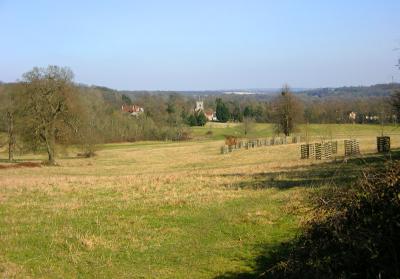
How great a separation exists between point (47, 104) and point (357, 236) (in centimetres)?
4974

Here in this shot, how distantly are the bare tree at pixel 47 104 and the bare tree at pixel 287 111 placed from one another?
3451cm

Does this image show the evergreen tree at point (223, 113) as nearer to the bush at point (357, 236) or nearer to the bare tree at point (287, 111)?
the bare tree at point (287, 111)

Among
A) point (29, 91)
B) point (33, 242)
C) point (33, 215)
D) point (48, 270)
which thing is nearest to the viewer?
point (48, 270)

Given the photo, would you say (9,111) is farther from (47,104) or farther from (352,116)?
(352,116)

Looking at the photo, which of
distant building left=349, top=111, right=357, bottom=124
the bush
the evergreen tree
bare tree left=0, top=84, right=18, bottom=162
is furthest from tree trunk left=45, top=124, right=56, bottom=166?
the evergreen tree

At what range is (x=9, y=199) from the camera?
19.0m

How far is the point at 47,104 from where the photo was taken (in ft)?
167

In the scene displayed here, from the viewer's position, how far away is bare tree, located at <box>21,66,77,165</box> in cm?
5066

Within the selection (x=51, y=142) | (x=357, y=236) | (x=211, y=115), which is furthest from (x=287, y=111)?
(x=211, y=115)

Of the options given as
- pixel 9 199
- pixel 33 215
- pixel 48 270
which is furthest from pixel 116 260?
pixel 9 199

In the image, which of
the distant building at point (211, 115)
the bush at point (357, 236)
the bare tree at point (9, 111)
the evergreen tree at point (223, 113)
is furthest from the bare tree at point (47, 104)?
the distant building at point (211, 115)

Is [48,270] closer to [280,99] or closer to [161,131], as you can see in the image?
[280,99]

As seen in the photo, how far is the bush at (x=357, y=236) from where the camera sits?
4508 millimetres

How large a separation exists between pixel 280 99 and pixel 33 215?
63.3 m
